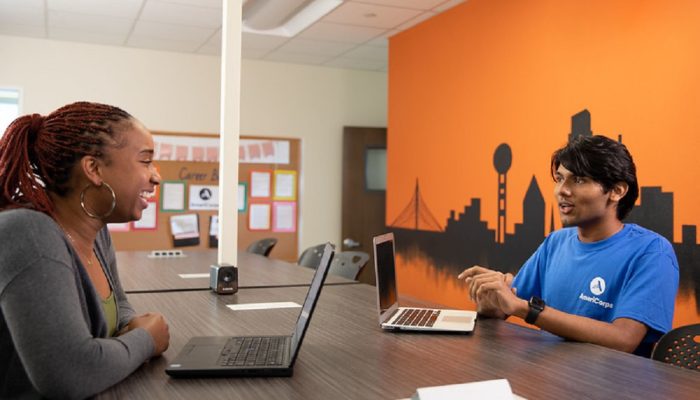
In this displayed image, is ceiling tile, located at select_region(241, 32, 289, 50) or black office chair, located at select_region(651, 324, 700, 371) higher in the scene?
ceiling tile, located at select_region(241, 32, 289, 50)

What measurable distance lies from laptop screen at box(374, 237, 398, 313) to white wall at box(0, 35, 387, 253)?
4461mm

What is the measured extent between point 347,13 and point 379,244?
3230mm

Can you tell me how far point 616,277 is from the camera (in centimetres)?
183

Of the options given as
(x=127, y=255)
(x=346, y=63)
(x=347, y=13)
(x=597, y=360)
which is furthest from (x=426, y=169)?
(x=597, y=360)

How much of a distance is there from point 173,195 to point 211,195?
36 cm

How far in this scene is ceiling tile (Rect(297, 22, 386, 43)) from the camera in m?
4.91

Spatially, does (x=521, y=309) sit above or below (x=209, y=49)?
below

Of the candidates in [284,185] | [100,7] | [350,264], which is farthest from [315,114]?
[350,264]

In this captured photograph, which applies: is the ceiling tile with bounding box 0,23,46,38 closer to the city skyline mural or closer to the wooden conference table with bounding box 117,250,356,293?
the wooden conference table with bounding box 117,250,356,293

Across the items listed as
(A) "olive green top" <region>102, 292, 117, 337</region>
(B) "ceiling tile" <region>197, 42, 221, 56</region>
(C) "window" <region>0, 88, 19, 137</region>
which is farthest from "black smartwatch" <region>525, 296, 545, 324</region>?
(C) "window" <region>0, 88, 19, 137</region>

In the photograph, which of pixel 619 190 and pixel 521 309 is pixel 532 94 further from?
pixel 521 309

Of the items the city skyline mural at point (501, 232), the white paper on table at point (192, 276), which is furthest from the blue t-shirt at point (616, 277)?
the white paper on table at point (192, 276)

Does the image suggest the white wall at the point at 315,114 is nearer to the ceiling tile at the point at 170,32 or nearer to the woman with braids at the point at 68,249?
the ceiling tile at the point at 170,32

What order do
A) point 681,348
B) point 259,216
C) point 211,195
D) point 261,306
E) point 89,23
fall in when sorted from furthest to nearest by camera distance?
point 259,216
point 211,195
point 89,23
point 261,306
point 681,348
